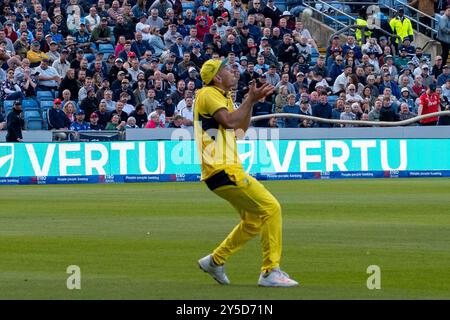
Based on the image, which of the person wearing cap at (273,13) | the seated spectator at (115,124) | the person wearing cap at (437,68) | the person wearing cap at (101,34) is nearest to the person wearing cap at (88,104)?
the seated spectator at (115,124)

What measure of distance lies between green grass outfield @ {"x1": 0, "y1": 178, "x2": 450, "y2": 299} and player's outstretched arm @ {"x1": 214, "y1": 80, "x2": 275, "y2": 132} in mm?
1610

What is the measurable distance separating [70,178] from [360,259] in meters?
16.8

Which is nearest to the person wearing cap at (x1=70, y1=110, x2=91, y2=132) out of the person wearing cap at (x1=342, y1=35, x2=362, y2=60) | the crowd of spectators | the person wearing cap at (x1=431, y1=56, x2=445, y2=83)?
the crowd of spectators

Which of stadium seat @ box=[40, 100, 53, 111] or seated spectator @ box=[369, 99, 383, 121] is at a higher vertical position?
stadium seat @ box=[40, 100, 53, 111]

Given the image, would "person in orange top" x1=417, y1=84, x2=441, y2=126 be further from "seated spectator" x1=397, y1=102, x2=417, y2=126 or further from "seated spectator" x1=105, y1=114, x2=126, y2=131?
"seated spectator" x1=105, y1=114, x2=126, y2=131

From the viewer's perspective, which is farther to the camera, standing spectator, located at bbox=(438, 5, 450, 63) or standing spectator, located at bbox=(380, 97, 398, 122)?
standing spectator, located at bbox=(438, 5, 450, 63)

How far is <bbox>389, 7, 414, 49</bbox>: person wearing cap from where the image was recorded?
40.9 metres

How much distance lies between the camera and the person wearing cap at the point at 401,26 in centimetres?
4088

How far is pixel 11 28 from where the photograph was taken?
34.5 metres

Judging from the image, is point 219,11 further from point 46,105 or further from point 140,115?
point 46,105

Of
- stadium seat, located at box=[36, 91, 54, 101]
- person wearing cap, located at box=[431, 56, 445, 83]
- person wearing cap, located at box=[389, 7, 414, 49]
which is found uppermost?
person wearing cap, located at box=[389, 7, 414, 49]

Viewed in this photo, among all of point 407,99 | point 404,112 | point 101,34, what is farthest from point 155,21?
point 404,112
